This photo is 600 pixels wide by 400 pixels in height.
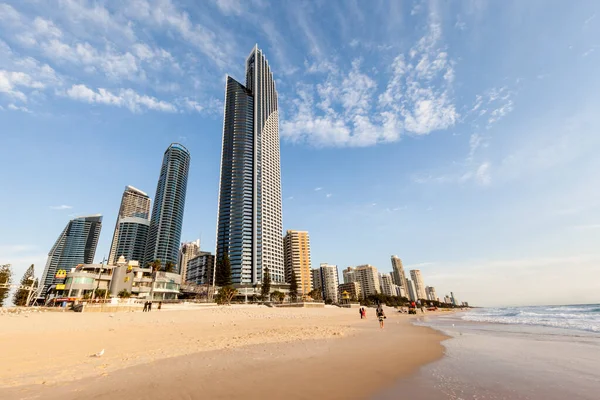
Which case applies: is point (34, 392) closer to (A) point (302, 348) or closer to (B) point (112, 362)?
(B) point (112, 362)

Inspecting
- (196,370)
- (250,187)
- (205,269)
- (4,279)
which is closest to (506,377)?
(196,370)

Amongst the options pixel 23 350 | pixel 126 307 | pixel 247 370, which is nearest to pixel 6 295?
pixel 126 307

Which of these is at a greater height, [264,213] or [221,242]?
[264,213]

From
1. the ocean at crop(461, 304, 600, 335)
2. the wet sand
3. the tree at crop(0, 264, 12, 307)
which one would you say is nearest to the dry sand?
the wet sand

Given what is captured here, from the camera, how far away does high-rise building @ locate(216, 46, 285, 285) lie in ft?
502

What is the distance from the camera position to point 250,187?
167 m

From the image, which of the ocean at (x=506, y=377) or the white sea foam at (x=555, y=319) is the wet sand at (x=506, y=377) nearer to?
the ocean at (x=506, y=377)

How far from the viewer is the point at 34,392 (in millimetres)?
5930

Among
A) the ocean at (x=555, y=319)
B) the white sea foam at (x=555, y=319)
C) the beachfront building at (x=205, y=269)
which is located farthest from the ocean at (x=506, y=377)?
the beachfront building at (x=205, y=269)

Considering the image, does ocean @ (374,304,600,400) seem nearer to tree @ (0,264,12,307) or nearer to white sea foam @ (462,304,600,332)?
white sea foam @ (462,304,600,332)

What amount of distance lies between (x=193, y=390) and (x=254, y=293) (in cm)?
14228

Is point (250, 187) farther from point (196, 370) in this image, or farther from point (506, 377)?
point (506, 377)

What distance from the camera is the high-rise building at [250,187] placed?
15288 centimetres

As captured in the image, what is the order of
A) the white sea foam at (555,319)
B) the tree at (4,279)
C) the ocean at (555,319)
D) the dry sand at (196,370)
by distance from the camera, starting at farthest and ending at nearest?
1. the tree at (4,279)
2. the white sea foam at (555,319)
3. the ocean at (555,319)
4. the dry sand at (196,370)
